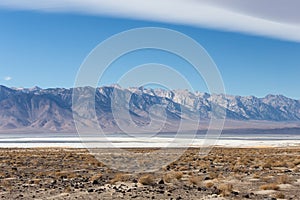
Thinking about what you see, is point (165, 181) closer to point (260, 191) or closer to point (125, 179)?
point (125, 179)

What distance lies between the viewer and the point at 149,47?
29.9m

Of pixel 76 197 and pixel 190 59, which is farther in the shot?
pixel 190 59

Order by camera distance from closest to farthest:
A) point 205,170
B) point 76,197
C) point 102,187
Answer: point 76,197
point 102,187
point 205,170

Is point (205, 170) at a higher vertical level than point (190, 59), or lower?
lower

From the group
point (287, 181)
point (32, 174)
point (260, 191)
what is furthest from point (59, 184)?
point (287, 181)

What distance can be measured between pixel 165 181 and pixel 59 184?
5.54 metres

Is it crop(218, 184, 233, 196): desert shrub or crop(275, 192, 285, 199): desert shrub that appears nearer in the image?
crop(275, 192, 285, 199): desert shrub

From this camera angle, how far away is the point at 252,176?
88.3 ft

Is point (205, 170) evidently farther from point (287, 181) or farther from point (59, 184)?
point (59, 184)

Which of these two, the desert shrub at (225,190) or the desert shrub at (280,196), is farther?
the desert shrub at (225,190)

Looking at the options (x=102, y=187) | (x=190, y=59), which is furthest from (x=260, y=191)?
(x=190, y=59)

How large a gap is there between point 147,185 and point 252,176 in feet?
25.3

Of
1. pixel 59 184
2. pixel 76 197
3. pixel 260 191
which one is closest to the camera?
pixel 76 197

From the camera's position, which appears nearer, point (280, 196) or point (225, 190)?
point (280, 196)
